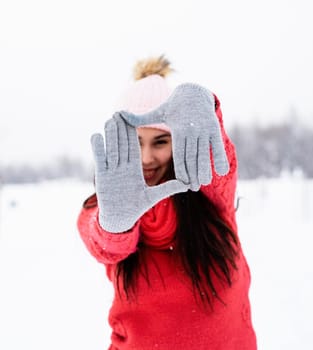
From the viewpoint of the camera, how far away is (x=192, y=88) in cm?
63

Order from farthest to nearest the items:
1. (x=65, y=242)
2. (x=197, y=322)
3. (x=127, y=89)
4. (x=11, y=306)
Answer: (x=65, y=242), (x=11, y=306), (x=127, y=89), (x=197, y=322)

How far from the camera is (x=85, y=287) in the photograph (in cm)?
266

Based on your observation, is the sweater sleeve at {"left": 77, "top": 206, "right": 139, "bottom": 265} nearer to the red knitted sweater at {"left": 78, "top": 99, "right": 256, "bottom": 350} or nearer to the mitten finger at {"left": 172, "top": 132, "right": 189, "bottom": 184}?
the red knitted sweater at {"left": 78, "top": 99, "right": 256, "bottom": 350}

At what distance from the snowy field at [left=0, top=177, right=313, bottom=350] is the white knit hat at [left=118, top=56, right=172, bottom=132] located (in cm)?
135

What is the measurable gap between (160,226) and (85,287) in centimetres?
208

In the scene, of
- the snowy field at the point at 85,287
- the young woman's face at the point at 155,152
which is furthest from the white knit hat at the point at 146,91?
the snowy field at the point at 85,287

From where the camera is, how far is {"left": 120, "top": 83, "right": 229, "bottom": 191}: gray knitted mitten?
60cm

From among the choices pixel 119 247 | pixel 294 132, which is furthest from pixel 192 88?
pixel 294 132

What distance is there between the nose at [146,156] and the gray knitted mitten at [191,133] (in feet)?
0.52

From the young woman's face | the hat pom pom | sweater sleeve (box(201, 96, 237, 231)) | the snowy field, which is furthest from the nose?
the snowy field

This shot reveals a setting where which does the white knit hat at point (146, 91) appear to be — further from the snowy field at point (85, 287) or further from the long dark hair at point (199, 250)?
the snowy field at point (85, 287)

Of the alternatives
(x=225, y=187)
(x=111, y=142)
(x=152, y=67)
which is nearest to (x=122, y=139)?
(x=111, y=142)

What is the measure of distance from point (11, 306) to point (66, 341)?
25.7 inches

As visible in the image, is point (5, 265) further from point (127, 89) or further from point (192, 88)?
point (192, 88)
